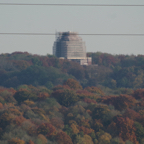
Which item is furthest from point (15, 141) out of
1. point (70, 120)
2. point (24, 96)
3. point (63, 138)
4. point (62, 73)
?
point (62, 73)

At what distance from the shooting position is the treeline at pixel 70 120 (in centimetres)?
3538

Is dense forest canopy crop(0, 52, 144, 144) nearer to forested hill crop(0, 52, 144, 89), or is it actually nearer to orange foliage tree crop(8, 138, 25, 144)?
orange foliage tree crop(8, 138, 25, 144)

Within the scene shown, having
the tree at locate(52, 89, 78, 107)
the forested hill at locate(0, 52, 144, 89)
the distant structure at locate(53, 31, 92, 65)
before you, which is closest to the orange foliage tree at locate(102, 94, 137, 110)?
the tree at locate(52, 89, 78, 107)

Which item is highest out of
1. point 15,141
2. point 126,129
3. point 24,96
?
point 24,96

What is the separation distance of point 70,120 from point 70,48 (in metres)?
112

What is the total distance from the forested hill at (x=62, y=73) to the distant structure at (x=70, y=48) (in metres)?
20.2

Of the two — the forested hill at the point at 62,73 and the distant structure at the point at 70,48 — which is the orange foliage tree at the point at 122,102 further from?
A: the distant structure at the point at 70,48

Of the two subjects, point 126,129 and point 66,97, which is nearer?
point 126,129

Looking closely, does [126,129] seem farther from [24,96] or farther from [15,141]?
[24,96]

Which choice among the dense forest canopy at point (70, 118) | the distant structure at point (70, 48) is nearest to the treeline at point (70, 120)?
the dense forest canopy at point (70, 118)

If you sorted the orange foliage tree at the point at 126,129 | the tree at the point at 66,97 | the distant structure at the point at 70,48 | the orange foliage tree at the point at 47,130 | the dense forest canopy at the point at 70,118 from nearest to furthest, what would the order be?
the dense forest canopy at the point at 70,118
the orange foliage tree at the point at 47,130
the orange foliage tree at the point at 126,129
the tree at the point at 66,97
the distant structure at the point at 70,48

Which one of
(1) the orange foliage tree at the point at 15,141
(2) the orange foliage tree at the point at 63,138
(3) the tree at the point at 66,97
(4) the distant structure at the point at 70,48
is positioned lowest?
(2) the orange foliage tree at the point at 63,138

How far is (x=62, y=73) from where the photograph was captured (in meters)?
109

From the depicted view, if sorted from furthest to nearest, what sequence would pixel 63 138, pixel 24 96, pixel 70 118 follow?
pixel 24 96 → pixel 70 118 → pixel 63 138
